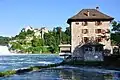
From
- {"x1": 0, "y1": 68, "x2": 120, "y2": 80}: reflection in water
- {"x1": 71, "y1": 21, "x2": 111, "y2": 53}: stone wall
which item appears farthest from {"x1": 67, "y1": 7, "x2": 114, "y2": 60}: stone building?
{"x1": 0, "y1": 68, "x2": 120, "y2": 80}: reflection in water

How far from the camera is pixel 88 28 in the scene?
88.1 m

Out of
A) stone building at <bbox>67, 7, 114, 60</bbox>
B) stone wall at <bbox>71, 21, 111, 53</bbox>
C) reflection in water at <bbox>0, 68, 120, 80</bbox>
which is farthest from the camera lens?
stone wall at <bbox>71, 21, 111, 53</bbox>

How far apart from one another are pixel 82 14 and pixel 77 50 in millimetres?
9435

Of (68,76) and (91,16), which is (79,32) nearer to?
(91,16)

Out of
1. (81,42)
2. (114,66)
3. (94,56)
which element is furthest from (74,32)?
(114,66)

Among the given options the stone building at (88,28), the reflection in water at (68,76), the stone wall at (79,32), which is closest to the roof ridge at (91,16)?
the stone building at (88,28)

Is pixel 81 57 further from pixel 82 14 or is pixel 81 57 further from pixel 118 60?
pixel 118 60

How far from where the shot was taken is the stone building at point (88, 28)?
3433 inches

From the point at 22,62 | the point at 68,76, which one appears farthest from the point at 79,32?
the point at 68,76

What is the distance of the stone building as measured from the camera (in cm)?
8719

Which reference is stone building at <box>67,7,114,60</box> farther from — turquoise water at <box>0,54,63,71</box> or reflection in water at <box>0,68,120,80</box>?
reflection in water at <box>0,68,120,80</box>

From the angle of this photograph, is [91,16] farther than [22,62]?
No

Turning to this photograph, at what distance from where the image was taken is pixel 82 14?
89.2 m

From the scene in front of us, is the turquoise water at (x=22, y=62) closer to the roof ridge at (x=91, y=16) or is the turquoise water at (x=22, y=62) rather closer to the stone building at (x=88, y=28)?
the stone building at (x=88, y=28)
